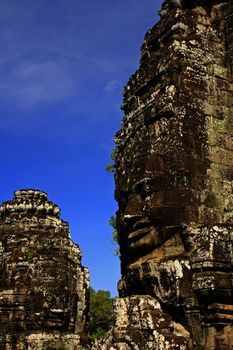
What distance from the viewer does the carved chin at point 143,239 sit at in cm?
500

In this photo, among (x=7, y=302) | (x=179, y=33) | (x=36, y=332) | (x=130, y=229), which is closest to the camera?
(x=130, y=229)

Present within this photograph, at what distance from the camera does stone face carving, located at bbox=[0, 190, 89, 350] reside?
10.5 m

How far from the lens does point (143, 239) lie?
509 cm

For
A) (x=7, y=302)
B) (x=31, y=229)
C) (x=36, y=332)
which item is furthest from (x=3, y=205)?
(x=36, y=332)

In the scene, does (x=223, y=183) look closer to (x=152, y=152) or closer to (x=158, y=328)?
(x=152, y=152)

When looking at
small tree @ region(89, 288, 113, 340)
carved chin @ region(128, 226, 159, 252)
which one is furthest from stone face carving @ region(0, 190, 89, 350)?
small tree @ region(89, 288, 113, 340)

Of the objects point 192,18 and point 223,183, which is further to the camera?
point 192,18

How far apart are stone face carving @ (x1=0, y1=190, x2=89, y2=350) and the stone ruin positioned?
5.31 metres

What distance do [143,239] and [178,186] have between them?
0.62 m

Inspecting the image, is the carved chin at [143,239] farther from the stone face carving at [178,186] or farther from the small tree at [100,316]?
the small tree at [100,316]

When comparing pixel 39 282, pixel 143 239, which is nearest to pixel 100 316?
pixel 39 282

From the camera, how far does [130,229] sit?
523 cm

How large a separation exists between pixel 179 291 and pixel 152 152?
1.41 meters

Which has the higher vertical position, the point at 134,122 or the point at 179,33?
the point at 179,33
